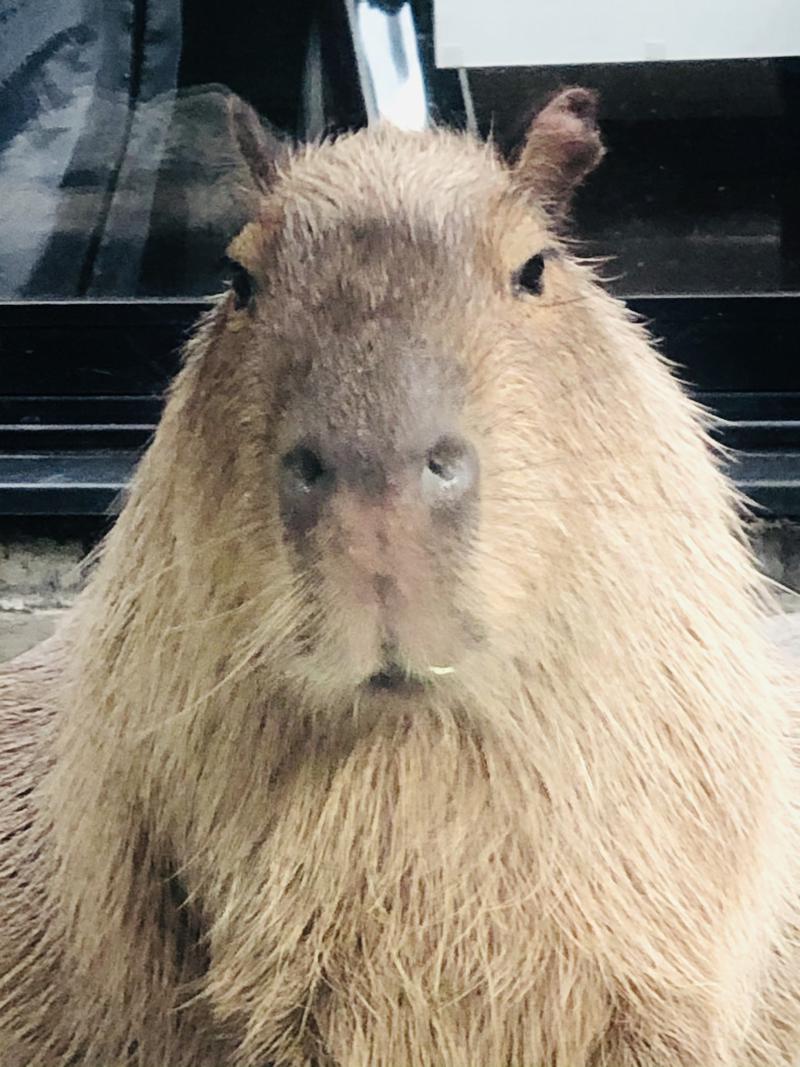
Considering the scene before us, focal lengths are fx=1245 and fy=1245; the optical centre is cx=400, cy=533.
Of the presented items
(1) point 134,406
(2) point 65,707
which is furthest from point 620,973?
(1) point 134,406

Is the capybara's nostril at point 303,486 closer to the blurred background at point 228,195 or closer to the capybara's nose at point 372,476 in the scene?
the capybara's nose at point 372,476

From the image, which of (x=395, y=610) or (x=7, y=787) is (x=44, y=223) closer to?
(x=7, y=787)

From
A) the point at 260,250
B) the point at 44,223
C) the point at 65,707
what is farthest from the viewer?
the point at 44,223

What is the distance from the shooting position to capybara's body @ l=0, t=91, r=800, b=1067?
52 centimetres

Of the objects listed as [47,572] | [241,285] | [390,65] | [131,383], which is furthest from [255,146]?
[47,572]

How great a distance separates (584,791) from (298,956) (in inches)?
6.5

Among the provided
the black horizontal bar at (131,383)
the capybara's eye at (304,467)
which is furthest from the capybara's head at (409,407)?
the black horizontal bar at (131,383)

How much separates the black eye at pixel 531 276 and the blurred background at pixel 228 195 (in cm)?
16

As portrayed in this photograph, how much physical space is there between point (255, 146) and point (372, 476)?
10.1 inches

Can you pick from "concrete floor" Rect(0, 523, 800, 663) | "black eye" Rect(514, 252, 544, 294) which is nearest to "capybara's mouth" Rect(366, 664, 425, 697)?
"black eye" Rect(514, 252, 544, 294)

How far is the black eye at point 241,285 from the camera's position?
59 centimetres

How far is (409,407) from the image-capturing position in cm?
47

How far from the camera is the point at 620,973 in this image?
0.62 metres

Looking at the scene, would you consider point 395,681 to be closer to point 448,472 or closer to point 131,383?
point 448,472
